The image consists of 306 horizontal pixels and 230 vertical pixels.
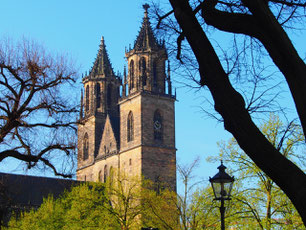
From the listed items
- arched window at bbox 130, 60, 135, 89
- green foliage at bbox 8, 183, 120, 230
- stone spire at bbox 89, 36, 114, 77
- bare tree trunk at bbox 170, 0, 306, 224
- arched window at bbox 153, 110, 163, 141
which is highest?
stone spire at bbox 89, 36, 114, 77

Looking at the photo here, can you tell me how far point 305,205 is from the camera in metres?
4.61

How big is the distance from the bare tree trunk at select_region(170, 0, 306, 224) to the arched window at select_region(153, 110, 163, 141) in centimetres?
5192

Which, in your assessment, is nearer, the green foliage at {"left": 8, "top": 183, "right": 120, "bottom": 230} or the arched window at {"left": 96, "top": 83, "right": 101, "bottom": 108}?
the green foliage at {"left": 8, "top": 183, "right": 120, "bottom": 230}

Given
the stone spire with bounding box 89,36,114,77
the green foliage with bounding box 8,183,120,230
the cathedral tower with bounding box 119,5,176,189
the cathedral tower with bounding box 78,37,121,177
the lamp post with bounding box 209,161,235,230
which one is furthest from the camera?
the stone spire with bounding box 89,36,114,77

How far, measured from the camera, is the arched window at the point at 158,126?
57.7m

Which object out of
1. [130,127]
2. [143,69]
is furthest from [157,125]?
[143,69]

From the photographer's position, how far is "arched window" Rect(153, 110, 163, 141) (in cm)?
5772

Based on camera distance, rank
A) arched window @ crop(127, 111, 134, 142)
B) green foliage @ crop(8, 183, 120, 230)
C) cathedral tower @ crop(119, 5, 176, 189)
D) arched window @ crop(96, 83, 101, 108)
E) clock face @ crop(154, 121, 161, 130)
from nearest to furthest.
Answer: green foliage @ crop(8, 183, 120, 230), cathedral tower @ crop(119, 5, 176, 189), clock face @ crop(154, 121, 161, 130), arched window @ crop(127, 111, 134, 142), arched window @ crop(96, 83, 101, 108)

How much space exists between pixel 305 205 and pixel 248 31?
71.2 inches

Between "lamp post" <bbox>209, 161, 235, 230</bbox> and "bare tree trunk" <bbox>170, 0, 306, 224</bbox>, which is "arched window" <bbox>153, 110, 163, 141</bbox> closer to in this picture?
"lamp post" <bbox>209, 161, 235, 230</bbox>

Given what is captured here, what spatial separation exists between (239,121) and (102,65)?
66671 mm

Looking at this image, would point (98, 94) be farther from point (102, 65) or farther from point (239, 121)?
point (239, 121)

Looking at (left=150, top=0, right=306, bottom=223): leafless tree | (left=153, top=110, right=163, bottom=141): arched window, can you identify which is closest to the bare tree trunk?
(left=150, top=0, right=306, bottom=223): leafless tree

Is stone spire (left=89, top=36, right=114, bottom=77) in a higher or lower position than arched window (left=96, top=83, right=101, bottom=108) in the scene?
higher
